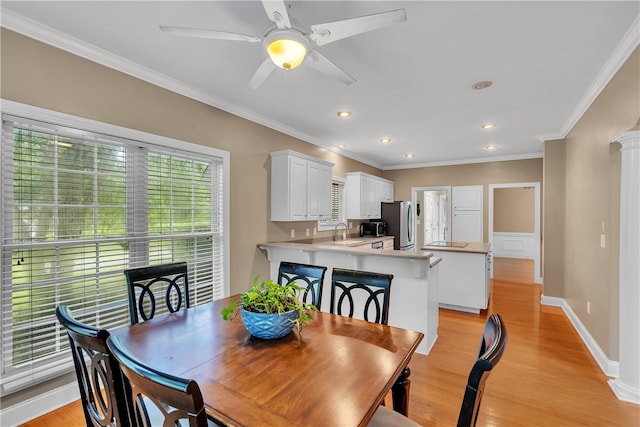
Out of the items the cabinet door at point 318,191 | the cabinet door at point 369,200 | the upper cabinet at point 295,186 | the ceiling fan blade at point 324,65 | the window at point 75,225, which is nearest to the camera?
the ceiling fan blade at point 324,65

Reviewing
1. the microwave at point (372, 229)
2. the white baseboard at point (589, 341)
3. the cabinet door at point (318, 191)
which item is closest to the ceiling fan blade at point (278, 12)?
the cabinet door at point (318, 191)

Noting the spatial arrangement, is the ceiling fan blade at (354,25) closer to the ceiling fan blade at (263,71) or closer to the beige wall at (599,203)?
the ceiling fan blade at (263,71)

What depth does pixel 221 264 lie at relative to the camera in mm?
3398

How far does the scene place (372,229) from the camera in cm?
651

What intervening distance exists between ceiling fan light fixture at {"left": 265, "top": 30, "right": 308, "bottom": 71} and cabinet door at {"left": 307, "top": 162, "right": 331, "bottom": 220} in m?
2.67

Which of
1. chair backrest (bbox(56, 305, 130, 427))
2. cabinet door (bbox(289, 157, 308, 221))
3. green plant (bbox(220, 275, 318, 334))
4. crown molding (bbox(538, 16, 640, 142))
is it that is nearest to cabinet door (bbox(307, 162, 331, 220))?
cabinet door (bbox(289, 157, 308, 221))

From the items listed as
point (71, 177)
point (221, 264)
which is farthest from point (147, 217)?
point (221, 264)

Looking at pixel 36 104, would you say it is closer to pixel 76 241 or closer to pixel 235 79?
pixel 76 241

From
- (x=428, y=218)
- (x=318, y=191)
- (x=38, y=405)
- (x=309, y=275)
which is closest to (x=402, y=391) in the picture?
(x=309, y=275)

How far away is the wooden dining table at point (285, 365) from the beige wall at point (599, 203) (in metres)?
2.25

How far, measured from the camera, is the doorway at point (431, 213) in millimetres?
6961

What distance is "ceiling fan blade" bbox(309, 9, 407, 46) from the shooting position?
54.6 inches

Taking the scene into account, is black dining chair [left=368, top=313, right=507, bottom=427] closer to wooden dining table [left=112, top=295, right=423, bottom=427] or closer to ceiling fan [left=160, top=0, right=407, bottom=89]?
wooden dining table [left=112, top=295, right=423, bottom=427]

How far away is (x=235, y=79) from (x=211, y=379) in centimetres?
256
